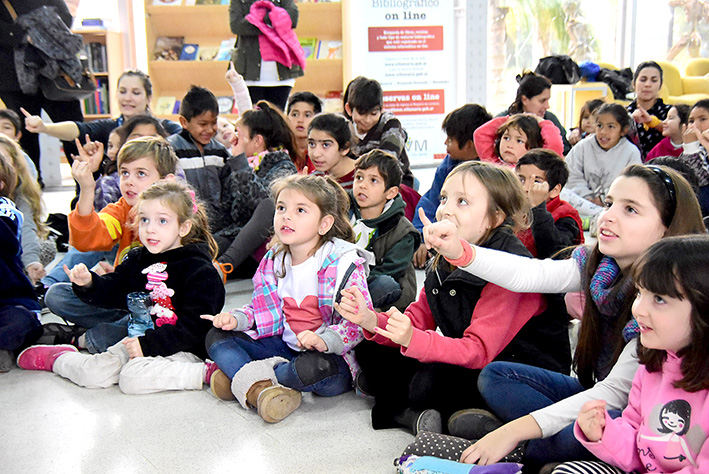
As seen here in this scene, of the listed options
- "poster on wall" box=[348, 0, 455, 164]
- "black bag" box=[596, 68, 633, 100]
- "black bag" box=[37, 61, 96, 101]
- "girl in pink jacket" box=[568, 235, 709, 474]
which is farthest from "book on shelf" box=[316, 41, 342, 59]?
"girl in pink jacket" box=[568, 235, 709, 474]

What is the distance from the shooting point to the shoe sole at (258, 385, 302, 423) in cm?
175

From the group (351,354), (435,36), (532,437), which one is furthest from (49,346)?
(435,36)

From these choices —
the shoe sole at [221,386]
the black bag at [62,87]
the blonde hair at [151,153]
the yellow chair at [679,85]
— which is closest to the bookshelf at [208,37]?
the black bag at [62,87]

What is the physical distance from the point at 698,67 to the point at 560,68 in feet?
7.27

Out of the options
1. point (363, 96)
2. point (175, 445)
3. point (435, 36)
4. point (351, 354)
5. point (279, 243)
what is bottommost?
point (175, 445)

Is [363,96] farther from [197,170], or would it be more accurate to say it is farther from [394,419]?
[394,419]

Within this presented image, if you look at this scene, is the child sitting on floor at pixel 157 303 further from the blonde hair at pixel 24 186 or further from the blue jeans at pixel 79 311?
the blonde hair at pixel 24 186

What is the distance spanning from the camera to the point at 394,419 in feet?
5.66

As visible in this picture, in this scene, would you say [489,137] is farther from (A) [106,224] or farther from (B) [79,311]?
(B) [79,311]

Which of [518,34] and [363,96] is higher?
[518,34]

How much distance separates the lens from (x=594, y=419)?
3.84 feet

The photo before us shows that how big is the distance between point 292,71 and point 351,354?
2912 millimetres

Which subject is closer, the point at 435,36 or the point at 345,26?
the point at 345,26

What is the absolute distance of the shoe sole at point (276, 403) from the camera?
1745mm
